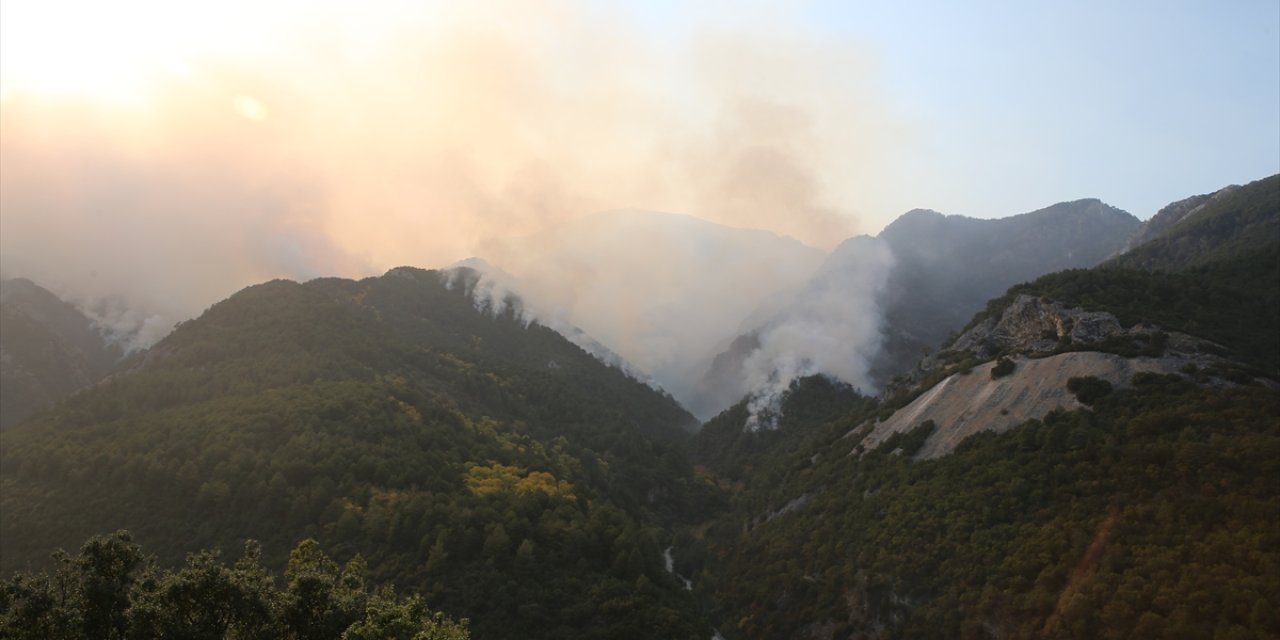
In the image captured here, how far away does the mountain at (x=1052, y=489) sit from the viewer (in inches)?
2000

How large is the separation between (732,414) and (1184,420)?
430ft

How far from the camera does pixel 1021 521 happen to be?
66.0 metres

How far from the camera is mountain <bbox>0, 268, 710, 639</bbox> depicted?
77.4 m

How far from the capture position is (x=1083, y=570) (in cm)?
5481

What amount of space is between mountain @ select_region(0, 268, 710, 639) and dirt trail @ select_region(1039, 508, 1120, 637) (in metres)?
36.4

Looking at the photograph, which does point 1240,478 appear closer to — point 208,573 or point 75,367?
point 208,573

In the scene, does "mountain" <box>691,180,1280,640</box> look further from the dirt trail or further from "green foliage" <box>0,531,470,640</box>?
"green foliage" <box>0,531,470,640</box>

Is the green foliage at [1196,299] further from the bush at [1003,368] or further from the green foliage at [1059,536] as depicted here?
the green foliage at [1059,536]

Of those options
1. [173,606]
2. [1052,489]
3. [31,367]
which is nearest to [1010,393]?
[1052,489]

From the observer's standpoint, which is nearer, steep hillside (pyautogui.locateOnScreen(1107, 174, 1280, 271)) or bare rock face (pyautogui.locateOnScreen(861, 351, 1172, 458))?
bare rock face (pyautogui.locateOnScreen(861, 351, 1172, 458))

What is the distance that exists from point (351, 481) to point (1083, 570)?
3251 inches

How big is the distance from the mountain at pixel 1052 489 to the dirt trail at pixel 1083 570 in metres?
0.18

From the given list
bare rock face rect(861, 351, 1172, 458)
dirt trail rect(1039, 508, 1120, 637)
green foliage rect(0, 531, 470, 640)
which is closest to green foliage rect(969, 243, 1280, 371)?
bare rock face rect(861, 351, 1172, 458)

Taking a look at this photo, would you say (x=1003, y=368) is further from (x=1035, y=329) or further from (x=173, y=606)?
(x=173, y=606)
